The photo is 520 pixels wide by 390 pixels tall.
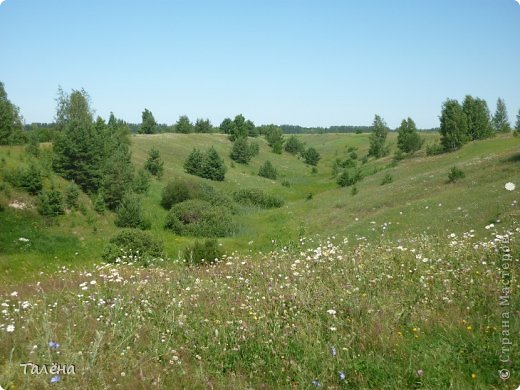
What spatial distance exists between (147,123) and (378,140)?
55.8m

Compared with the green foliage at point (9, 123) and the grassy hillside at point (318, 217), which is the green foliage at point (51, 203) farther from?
the green foliage at point (9, 123)

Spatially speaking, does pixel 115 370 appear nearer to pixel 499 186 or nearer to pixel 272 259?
pixel 272 259

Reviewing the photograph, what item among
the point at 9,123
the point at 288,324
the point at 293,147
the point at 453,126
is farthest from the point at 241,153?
the point at 288,324

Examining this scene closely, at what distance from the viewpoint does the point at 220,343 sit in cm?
530

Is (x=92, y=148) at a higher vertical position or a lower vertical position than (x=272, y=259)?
higher

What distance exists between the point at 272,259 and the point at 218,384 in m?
4.88

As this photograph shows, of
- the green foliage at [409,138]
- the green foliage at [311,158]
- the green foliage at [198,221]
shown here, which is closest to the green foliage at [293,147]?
the green foliage at [311,158]

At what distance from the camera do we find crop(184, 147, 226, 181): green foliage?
62.4m

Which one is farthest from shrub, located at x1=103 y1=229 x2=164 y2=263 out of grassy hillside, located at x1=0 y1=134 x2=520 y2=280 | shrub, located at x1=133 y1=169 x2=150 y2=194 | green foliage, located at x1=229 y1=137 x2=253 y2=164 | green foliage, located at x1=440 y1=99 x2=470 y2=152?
green foliage, located at x1=229 y1=137 x2=253 y2=164

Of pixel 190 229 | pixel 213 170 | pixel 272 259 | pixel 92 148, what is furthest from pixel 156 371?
pixel 213 170

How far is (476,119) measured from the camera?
6506 cm

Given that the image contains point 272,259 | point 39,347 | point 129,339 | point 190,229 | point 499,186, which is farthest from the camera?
point 190,229

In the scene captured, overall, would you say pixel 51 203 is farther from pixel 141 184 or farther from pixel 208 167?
pixel 208 167

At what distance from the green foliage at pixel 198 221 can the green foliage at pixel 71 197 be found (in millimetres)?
7974
